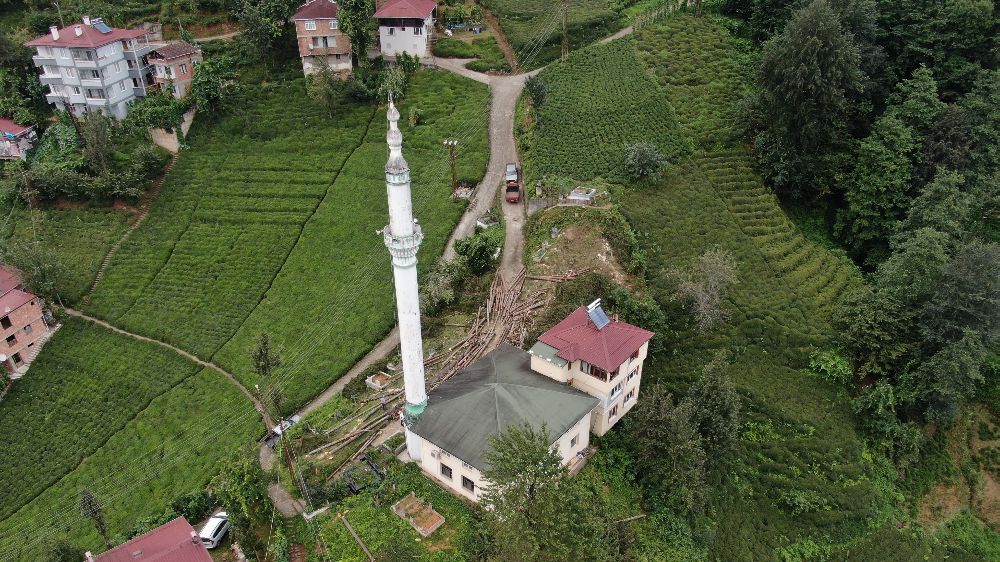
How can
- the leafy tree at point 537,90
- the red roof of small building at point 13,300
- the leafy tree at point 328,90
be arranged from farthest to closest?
the leafy tree at point 328,90 < the leafy tree at point 537,90 < the red roof of small building at point 13,300

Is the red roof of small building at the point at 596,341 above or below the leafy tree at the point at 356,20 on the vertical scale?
below

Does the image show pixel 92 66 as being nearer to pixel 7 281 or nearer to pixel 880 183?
pixel 7 281

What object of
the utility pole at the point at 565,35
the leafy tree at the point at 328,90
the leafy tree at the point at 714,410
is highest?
the utility pole at the point at 565,35

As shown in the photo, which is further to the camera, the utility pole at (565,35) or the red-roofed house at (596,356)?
the utility pole at (565,35)

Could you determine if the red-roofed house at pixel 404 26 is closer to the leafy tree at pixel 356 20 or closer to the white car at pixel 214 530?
the leafy tree at pixel 356 20

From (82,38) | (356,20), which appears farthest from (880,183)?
(82,38)

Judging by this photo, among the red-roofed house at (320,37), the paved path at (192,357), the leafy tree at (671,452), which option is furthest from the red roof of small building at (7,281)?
the leafy tree at (671,452)

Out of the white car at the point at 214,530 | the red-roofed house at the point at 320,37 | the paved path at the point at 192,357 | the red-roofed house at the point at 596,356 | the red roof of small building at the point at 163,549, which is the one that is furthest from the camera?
the red-roofed house at the point at 320,37
